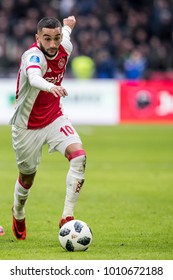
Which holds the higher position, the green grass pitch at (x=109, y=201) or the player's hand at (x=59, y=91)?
the player's hand at (x=59, y=91)

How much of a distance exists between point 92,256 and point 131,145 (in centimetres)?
1412

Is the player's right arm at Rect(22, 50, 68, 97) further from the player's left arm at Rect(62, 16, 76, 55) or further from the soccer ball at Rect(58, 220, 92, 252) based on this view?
the soccer ball at Rect(58, 220, 92, 252)

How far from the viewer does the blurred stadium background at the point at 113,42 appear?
27438 mm

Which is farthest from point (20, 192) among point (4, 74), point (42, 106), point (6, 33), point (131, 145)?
point (6, 33)

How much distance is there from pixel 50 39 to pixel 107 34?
2227 centimetres

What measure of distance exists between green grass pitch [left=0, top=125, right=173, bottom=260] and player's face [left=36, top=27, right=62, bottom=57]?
2.07 meters

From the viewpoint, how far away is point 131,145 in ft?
73.2

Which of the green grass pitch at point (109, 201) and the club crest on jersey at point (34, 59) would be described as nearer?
the green grass pitch at point (109, 201)

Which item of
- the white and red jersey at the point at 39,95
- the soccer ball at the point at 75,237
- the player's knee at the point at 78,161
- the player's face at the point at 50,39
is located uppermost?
the player's face at the point at 50,39

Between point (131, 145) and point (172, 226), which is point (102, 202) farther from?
point (131, 145)

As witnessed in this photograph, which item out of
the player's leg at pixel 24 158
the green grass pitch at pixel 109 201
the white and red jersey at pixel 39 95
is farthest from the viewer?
the player's leg at pixel 24 158

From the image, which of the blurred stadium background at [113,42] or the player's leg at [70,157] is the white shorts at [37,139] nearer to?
the player's leg at [70,157]

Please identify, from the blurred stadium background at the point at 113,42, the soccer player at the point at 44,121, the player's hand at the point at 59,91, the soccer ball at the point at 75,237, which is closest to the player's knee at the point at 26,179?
Result: the soccer player at the point at 44,121

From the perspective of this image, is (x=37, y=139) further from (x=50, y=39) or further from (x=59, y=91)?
(x=59, y=91)
